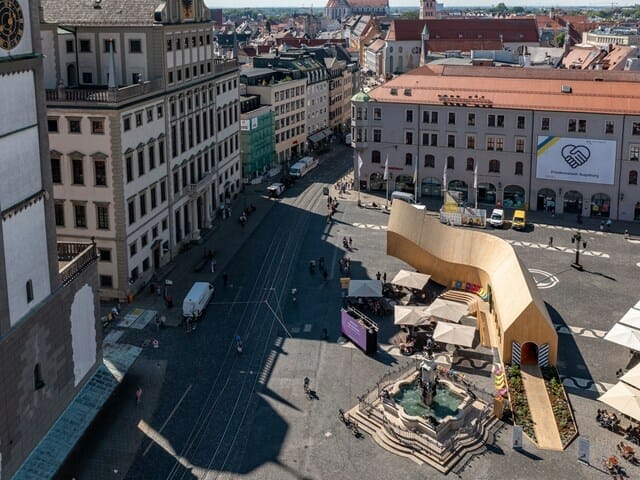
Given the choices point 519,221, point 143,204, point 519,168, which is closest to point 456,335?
point 143,204

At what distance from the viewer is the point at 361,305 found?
7256 centimetres

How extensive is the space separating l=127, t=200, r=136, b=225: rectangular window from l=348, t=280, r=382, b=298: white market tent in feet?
68.8

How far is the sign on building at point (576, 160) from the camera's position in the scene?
332 feet

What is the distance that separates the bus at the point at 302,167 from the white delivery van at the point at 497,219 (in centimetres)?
3822

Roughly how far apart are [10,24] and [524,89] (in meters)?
80.0

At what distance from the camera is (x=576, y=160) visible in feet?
336

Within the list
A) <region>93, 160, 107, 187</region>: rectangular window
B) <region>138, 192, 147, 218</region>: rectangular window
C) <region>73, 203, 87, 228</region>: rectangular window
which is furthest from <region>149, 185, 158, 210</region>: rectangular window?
<region>73, 203, 87, 228</region>: rectangular window

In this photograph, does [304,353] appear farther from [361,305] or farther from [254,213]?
[254,213]

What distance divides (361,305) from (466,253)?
36.1ft

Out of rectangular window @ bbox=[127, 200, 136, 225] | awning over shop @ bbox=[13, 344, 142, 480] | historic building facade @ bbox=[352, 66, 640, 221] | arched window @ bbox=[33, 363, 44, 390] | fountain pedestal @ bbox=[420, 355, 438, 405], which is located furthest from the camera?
historic building facade @ bbox=[352, 66, 640, 221]

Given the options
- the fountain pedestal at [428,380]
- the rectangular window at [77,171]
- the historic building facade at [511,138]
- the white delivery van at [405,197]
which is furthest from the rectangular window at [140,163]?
the historic building facade at [511,138]

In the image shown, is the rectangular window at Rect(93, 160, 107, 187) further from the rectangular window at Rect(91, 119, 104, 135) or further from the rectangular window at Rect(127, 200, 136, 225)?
the rectangular window at Rect(127, 200, 136, 225)

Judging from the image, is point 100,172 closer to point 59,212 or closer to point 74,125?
point 74,125

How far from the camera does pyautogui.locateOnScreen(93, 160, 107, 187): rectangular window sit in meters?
71.2
